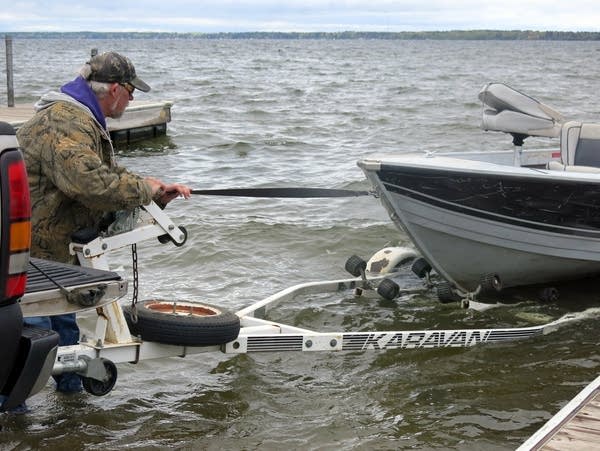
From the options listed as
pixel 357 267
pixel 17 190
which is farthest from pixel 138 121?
pixel 17 190

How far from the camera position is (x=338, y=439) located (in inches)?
207

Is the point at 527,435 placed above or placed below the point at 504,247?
below

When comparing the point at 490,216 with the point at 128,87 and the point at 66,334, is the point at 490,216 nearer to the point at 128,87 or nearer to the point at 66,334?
the point at 128,87

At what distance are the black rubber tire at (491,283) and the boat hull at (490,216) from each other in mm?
167

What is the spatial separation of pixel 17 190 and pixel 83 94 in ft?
5.50

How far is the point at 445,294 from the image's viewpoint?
25.0ft

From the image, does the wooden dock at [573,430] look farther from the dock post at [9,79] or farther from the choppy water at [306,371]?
the dock post at [9,79]

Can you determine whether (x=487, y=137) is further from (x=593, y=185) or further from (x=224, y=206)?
(x=593, y=185)

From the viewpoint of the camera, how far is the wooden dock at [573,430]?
4145 mm

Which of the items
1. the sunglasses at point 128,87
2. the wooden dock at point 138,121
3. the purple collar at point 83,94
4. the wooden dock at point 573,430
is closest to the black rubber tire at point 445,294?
the wooden dock at point 573,430

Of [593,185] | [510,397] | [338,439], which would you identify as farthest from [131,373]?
[593,185]

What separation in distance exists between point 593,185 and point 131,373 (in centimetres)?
389

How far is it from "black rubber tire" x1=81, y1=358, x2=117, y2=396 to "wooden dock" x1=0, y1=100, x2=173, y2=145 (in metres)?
12.8

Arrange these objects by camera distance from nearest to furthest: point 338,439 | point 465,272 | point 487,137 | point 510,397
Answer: point 338,439
point 510,397
point 465,272
point 487,137
